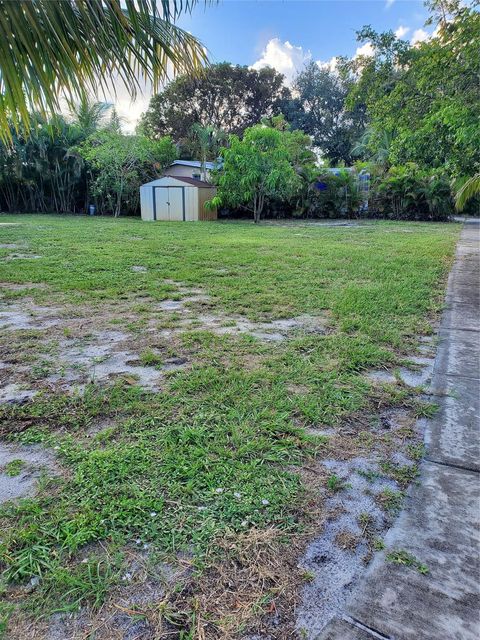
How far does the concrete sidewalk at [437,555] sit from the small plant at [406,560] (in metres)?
0.01

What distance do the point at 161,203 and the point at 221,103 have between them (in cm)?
1388

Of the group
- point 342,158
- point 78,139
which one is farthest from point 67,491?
point 342,158

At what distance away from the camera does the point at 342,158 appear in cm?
2967

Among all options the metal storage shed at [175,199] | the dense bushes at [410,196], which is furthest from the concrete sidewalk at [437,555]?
the metal storage shed at [175,199]

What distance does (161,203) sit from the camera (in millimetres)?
17641

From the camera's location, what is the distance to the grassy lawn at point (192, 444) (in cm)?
117

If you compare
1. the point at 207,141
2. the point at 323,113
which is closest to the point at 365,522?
the point at 207,141

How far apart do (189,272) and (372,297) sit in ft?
8.52

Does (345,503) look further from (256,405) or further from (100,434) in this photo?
(100,434)

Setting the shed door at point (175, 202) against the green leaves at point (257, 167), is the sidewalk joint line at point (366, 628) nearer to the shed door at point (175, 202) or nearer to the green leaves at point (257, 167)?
the green leaves at point (257, 167)

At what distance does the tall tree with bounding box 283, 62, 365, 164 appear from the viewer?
28188mm

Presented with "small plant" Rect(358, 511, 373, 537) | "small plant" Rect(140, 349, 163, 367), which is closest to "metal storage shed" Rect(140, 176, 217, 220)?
"small plant" Rect(140, 349, 163, 367)

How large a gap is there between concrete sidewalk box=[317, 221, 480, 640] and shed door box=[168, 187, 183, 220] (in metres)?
16.4

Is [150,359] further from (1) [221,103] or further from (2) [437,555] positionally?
(1) [221,103]
